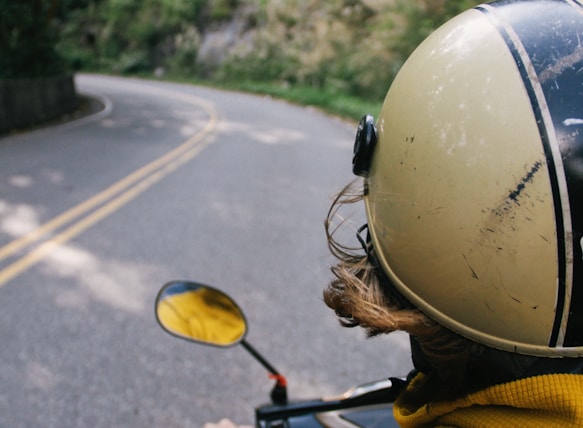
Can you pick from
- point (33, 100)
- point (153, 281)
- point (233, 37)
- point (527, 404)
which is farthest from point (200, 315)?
point (233, 37)

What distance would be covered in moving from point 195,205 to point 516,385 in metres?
5.72

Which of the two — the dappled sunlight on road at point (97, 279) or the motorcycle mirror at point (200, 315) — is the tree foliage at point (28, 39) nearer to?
the dappled sunlight on road at point (97, 279)

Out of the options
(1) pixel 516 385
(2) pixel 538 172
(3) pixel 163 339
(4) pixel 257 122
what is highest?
(2) pixel 538 172

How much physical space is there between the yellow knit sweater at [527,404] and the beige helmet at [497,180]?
0.09 m

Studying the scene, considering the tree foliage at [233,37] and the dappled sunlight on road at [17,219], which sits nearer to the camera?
the dappled sunlight on road at [17,219]

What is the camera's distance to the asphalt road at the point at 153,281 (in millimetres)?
2934

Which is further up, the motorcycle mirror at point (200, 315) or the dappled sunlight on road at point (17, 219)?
the motorcycle mirror at point (200, 315)

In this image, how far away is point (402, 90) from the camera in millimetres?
1052

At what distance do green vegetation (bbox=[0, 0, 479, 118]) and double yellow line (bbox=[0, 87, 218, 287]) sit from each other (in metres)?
6.40

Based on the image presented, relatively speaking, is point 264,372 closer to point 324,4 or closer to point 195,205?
point 195,205

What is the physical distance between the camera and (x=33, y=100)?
12.2 m

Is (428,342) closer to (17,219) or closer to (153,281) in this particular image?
(153,281)

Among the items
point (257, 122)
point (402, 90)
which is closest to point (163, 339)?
point (402, 90)

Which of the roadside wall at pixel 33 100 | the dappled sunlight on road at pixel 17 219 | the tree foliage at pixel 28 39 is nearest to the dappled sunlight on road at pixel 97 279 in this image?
the dappled sunlight on road at pixel 17 219
